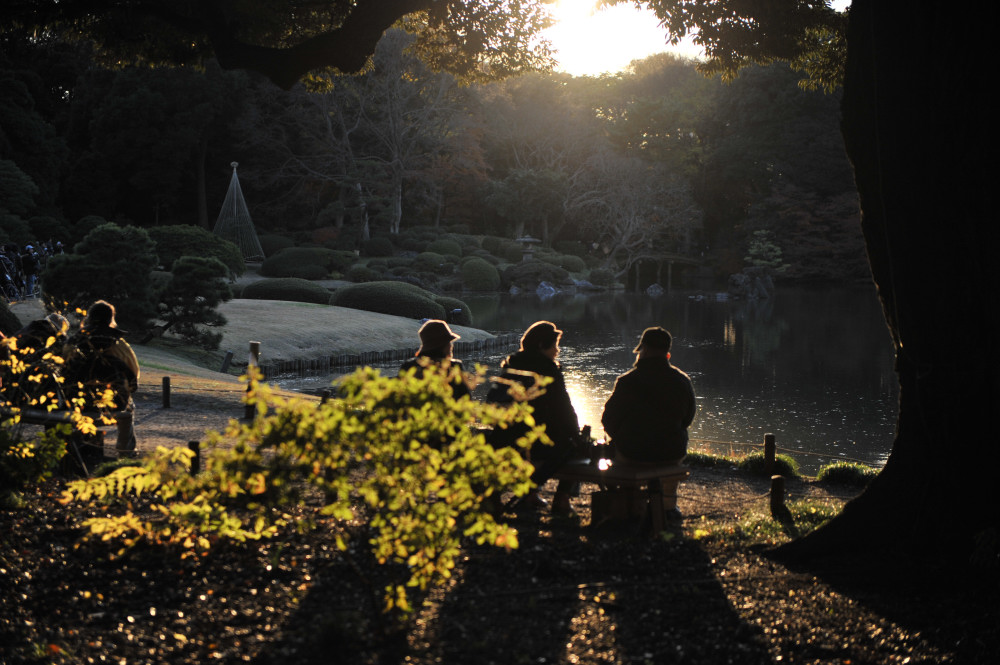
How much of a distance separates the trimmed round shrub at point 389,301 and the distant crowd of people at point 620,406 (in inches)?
765

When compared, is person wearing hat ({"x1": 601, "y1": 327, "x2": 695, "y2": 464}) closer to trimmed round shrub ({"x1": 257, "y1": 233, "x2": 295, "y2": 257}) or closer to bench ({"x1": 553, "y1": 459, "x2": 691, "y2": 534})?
bench ({"x1": 553, "y1": 459, "x2": 691, "y2": 534})

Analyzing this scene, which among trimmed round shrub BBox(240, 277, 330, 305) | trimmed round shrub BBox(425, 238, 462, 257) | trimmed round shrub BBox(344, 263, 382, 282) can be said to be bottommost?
trimmed round shrub BBox(240, 277, 330, 305)

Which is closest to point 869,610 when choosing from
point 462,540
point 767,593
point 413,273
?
point 767,593

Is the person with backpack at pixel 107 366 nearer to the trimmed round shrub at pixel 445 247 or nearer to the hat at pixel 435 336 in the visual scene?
the hat at pixel 435 336

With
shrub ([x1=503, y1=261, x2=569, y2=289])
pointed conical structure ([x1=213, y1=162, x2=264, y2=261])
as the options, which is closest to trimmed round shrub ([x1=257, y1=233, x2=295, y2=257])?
pointed conical structure ([x1=213, y1=162, x2=264, y2=261])

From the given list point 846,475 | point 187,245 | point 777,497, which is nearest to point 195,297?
point 187,245

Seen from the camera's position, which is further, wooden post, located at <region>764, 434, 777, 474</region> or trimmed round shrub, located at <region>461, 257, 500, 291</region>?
trimmed round shrub, located at <region>461, 257, 500, 291</region>

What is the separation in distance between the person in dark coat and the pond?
4.63 metres

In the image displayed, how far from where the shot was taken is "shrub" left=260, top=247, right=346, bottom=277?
108 feet

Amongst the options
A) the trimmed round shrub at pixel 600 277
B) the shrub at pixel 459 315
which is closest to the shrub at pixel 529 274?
the trimmed round shrub at pixel 600 277

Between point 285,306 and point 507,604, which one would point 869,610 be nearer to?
point 507,604

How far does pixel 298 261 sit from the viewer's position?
33.6 meters

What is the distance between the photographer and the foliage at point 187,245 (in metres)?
26.1

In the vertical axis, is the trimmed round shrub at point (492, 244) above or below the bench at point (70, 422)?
above
